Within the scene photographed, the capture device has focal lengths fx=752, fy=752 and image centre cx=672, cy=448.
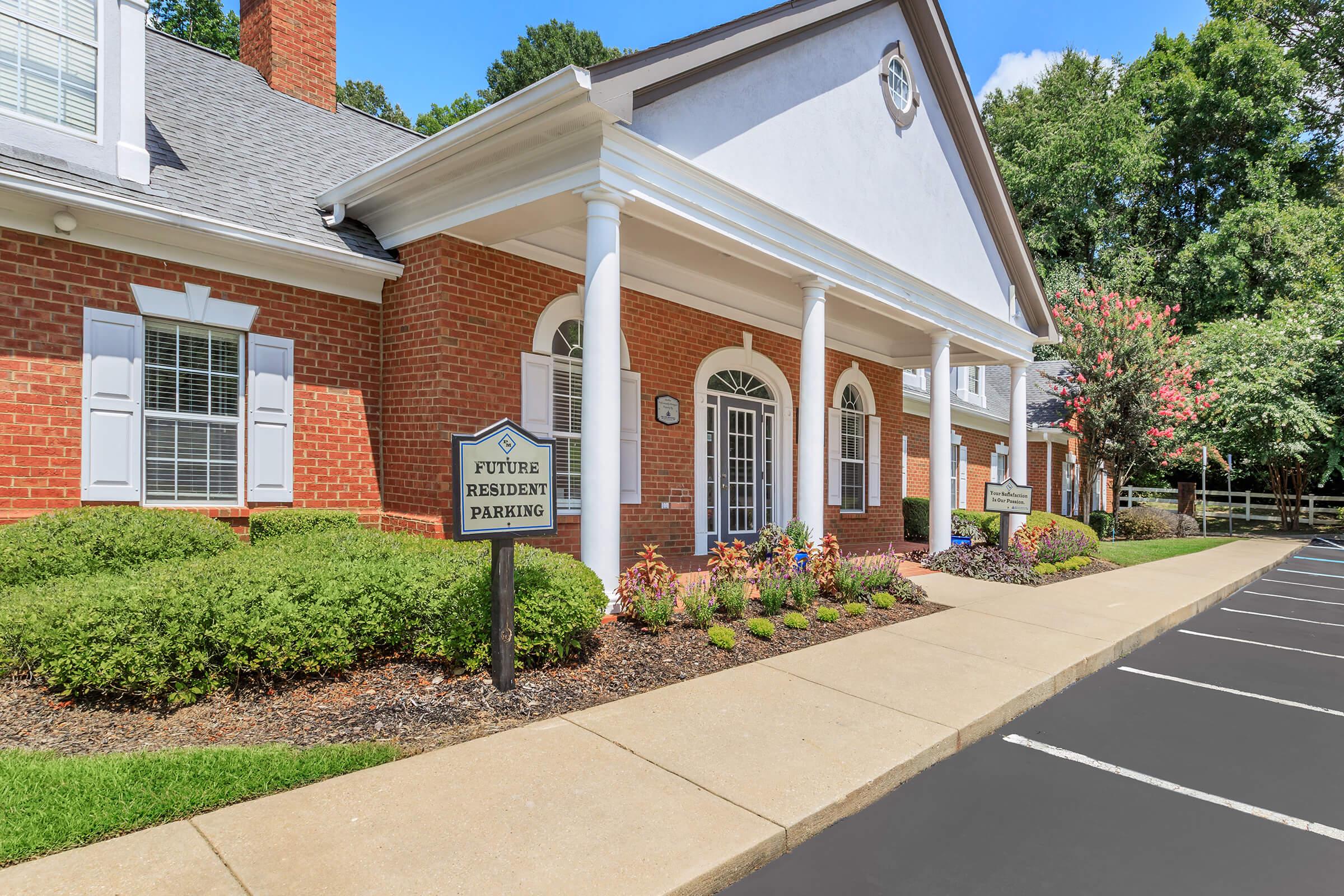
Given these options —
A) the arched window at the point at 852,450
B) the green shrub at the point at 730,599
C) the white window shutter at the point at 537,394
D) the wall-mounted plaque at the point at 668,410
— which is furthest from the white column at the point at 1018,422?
the white window shutter at the point at 537,394

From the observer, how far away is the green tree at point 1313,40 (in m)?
33.4

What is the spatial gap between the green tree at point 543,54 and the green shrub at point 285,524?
31029mm

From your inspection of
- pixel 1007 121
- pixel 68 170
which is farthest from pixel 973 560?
pixel 1007 121

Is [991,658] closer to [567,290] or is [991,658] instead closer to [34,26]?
[567,290]

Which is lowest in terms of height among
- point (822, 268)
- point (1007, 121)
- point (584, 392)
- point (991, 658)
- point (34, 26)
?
point (991, 658)

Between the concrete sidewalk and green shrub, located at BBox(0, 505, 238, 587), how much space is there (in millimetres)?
3313

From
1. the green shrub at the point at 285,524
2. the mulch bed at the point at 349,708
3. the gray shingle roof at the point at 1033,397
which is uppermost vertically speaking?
the gray shingle roof at the point at 1033,397

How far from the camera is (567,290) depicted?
915 centimetres

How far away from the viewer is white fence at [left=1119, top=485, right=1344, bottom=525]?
26.6 meters

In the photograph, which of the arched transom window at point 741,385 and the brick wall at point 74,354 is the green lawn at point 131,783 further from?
the arched transom window at point 741,385

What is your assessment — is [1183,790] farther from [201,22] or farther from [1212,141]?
[1212,141]

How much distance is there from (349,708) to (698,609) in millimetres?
2862

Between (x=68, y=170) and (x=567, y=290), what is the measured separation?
4.77 m

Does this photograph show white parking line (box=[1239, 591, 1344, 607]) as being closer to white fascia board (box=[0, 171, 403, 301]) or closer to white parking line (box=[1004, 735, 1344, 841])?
white parking line (box=[1004, 735, 1344, 841])
